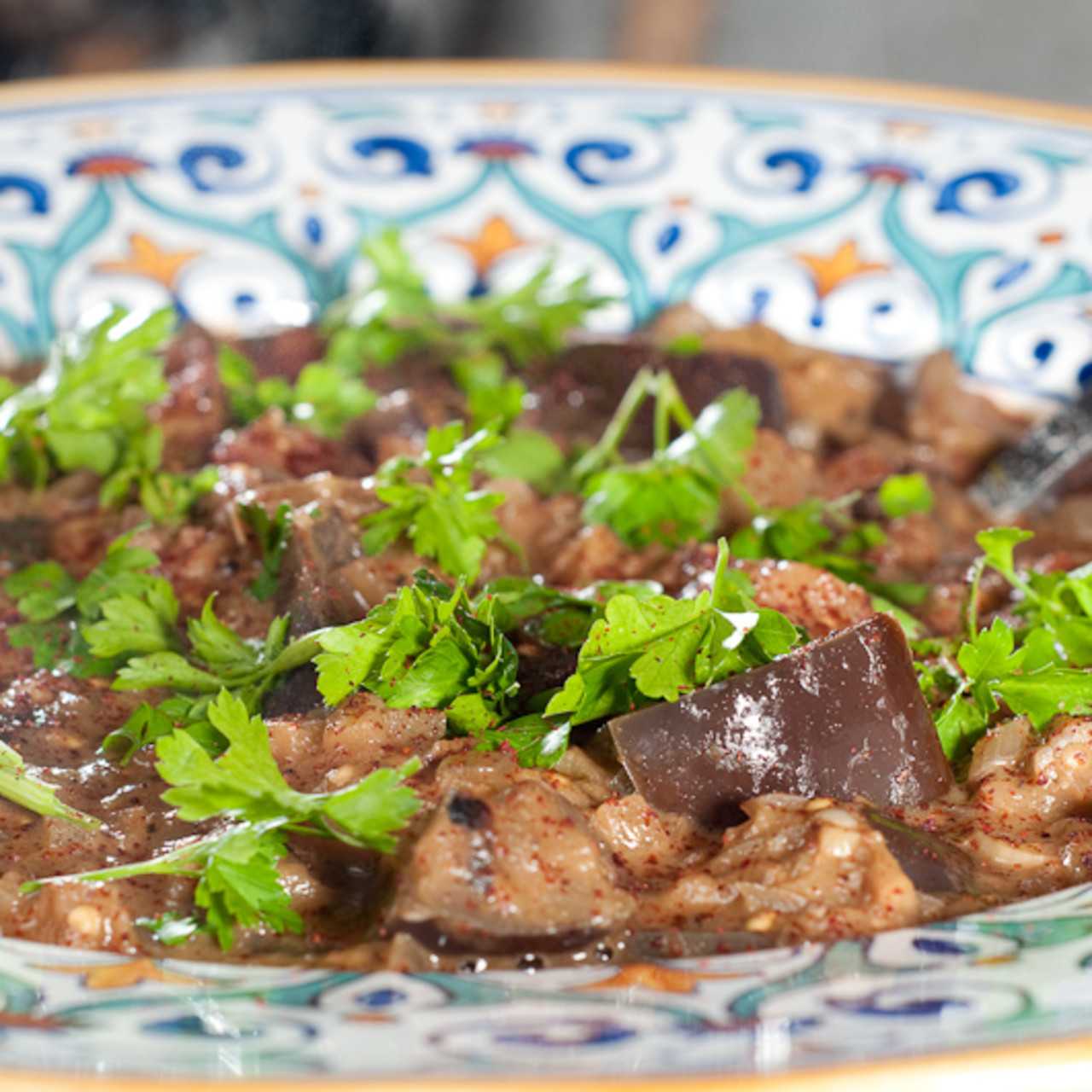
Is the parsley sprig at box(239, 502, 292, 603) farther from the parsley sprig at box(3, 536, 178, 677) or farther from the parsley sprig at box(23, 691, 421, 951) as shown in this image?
the parsley sprig at box(23, 691, 421, 951)

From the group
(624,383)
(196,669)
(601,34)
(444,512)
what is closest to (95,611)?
(196,669)

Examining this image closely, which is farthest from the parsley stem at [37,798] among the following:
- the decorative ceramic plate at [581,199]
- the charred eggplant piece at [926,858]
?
the decorative ceramic plate at [581,199]

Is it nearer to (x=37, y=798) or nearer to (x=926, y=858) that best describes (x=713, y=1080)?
(x=926, y=858)

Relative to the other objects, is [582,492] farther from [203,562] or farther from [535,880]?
[535,880]

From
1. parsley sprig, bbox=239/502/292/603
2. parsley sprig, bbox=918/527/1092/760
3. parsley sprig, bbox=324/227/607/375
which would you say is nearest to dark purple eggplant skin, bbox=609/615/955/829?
parsley sprig, bbox=918/527/1092/760

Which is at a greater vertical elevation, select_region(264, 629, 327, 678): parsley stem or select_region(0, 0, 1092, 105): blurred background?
select_region(0, 0, 1092, 105): blurred background

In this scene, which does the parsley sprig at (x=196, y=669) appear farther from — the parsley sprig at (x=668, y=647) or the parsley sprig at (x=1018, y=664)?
the parsley sprig at (x=1018, y=664)
